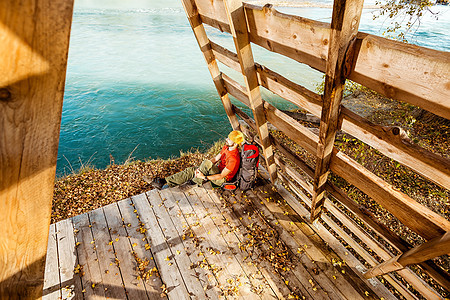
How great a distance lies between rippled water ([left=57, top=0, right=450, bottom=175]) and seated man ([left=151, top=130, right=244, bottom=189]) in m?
3.85

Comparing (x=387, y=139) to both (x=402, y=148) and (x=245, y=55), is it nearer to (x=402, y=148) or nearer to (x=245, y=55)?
(x=402, y=148)

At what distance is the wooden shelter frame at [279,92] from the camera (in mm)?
737

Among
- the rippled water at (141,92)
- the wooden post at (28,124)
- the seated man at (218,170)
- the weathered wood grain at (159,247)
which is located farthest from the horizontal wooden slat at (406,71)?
the rippled water at (141,92)

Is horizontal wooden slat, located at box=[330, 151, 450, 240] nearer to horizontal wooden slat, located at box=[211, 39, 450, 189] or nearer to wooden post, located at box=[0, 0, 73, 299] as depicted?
horizontal wooden slat, located at box=[211, 39, 450, 189]

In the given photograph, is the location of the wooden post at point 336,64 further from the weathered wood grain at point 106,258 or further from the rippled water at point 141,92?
the rippled water at point 141,92

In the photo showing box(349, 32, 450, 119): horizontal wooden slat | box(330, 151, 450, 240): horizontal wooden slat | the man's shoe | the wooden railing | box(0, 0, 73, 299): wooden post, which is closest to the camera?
box(0, 0, 73, 299): wooden post

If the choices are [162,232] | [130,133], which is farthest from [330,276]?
[130,133]

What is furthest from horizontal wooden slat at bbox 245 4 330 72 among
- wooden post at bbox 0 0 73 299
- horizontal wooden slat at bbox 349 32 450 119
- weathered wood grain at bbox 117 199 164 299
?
weathered wood grain at bbox 117 199 164 299

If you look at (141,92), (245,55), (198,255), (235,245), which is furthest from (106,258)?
(141,92)

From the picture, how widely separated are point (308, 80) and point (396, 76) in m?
18.1

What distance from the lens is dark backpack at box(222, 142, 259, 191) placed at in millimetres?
4098

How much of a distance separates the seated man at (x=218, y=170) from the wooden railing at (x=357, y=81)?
99cm

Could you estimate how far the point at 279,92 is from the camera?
9.02 feet

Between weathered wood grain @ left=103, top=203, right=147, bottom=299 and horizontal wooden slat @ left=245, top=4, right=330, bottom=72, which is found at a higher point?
horizontal wooden slat @ left=245, top=4, right=330, bottom=72
